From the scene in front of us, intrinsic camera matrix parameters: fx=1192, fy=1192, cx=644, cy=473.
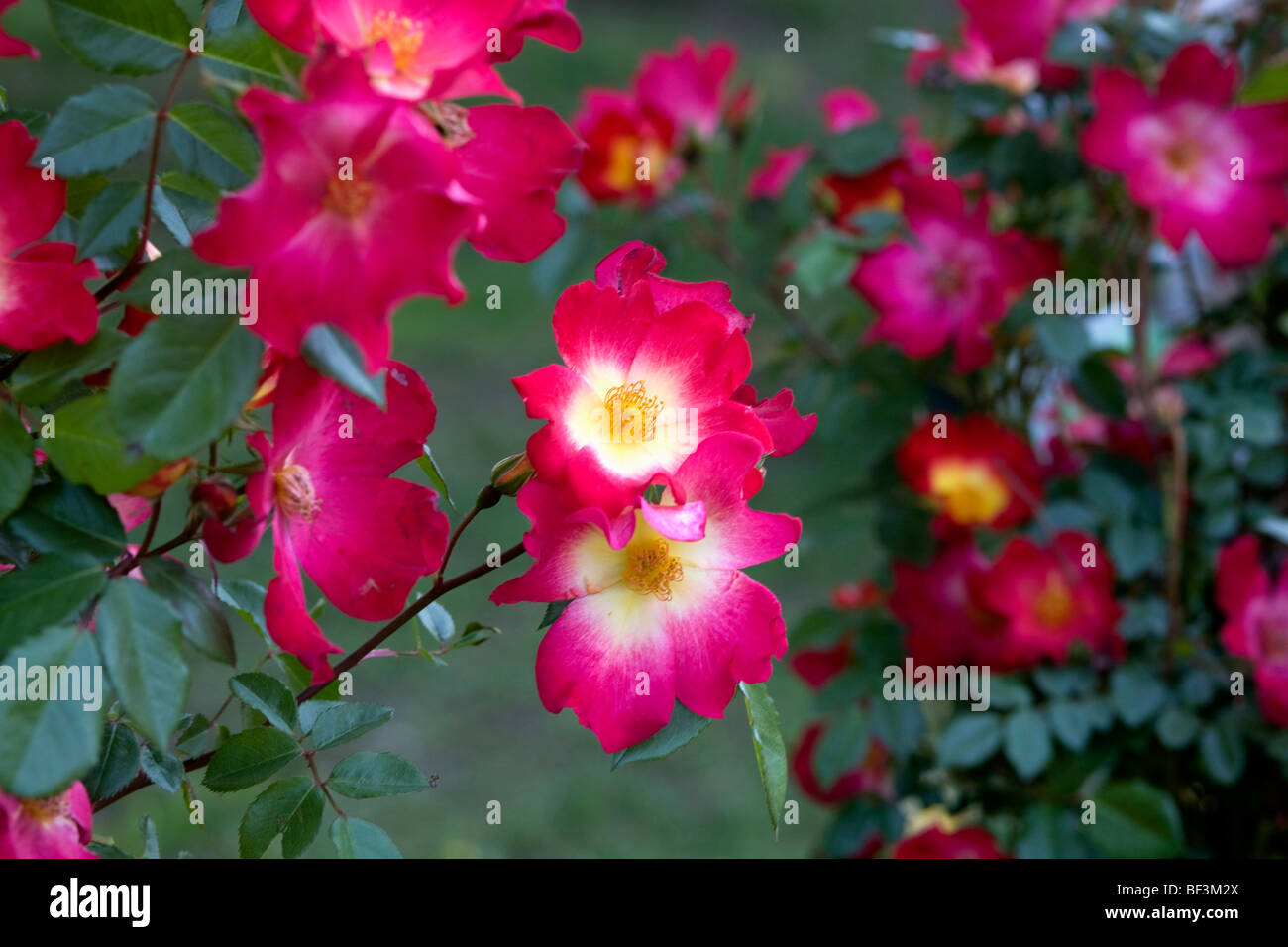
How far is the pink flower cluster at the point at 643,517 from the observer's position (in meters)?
0.43

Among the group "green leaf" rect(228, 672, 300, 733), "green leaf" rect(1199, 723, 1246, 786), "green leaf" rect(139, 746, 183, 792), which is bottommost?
"green leaf" rect(1199, 723, 1246, 786)

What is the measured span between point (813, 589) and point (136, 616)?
242 centimetres

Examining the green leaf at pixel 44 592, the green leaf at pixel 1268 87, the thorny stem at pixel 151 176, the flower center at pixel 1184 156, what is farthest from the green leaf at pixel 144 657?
the green leaf at pixel 1268 87

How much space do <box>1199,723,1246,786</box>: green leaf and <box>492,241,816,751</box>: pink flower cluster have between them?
2.30 feet

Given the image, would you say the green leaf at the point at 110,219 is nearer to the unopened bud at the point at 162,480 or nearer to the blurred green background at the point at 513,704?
the unopened bud at the point at 162,480

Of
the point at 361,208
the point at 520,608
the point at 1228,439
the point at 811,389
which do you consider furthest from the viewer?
the point at 520,608

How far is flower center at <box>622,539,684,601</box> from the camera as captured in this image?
1.49ft

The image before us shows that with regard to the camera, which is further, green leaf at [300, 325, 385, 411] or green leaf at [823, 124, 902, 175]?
green leaf at [823, 124, 902, 175]

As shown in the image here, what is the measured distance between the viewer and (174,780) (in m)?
0.47

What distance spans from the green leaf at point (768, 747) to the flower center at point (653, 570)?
0.05 meters

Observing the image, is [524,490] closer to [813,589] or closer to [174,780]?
[174,780]

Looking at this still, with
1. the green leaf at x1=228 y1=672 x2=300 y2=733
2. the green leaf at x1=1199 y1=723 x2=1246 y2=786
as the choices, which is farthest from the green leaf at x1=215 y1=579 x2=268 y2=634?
the green leaf at x1=1199 y1=723 x2=1246 y2=786

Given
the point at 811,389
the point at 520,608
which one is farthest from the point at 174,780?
the point at 520,608

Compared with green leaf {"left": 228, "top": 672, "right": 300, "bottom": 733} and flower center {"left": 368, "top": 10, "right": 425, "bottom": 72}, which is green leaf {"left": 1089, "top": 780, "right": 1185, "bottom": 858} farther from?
flower center {"left": 368, "top": 10, "right": 425, "bottom": 72}
